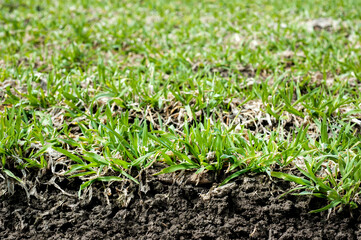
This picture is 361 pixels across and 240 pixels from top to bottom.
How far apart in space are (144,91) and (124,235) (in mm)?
1148

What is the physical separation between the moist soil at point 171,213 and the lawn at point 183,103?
34 millimetres

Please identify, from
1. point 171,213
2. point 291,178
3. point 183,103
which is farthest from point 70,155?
point 291,178

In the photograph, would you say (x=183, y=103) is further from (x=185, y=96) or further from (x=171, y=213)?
(x=171, y=213)

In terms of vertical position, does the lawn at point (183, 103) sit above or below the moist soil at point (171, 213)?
above

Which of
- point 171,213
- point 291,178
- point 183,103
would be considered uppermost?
point 183,103

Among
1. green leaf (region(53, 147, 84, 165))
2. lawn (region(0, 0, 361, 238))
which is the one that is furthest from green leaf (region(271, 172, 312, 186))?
green leaf (region(53, 147, 84, 165))

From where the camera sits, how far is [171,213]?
181cm

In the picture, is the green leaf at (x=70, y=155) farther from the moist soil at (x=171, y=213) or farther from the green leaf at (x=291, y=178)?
the green leaf at (x=291, y=178)

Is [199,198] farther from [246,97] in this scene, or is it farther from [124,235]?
[246,97]

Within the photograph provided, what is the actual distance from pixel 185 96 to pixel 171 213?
3.27 ft

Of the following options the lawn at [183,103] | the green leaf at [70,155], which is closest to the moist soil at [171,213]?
the lawn at [183,103]

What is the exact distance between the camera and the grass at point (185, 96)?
193 cm

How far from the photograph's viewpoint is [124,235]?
69.3 inches

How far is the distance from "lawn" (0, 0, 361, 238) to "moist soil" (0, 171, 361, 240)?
34mm
